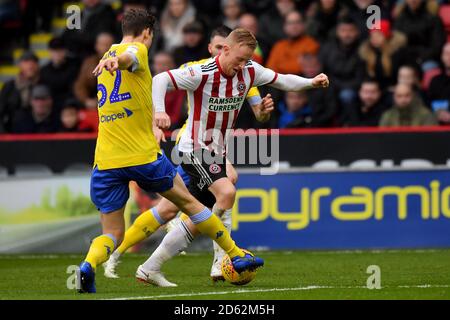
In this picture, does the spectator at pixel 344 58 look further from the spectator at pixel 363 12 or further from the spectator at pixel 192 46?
the spectator at pixel 192 46

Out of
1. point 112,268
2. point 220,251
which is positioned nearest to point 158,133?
point 220,251

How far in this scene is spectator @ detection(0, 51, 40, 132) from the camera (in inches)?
649

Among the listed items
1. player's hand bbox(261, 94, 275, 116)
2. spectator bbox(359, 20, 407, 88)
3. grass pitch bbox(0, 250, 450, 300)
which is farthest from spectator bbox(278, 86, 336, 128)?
player's hand bbox(261, 94, 275, 116)

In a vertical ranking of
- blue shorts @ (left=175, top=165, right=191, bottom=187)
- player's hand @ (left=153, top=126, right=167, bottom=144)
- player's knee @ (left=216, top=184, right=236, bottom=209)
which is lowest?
player's knee @ (left=216, top=184, right=236, bottom=209)

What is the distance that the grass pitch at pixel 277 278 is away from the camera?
8.66m

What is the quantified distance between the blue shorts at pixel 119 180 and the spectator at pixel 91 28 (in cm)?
863

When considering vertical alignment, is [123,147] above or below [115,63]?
below

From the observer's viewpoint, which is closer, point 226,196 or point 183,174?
point 226,196

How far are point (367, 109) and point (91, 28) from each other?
16.0ft

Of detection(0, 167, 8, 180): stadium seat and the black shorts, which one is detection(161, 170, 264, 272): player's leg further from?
detection(0, 167, 8, 180): stadium seat

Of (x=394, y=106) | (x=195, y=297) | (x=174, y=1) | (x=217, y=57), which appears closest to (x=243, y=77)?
(x=217, y=57)

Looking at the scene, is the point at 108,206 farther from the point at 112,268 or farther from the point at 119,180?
the point at 112,268

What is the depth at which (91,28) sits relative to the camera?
1762 centimetres

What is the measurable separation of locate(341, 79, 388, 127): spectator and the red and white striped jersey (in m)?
4.94
